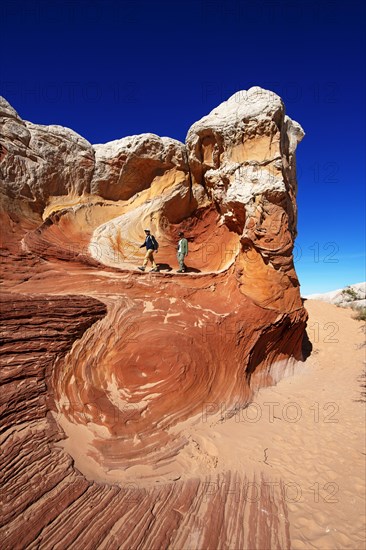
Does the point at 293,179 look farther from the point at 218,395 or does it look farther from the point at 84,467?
the point at 84,467

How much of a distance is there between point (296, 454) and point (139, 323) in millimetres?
3794

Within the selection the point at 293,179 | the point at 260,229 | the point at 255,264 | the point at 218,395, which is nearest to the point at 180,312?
the point at 218,395

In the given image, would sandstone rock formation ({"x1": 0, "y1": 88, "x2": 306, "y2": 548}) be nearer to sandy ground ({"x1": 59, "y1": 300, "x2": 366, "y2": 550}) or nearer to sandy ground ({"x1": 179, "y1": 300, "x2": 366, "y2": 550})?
sandy ground ({"x1": 59, "y1": 300, "x2": 366, "y2": 550})

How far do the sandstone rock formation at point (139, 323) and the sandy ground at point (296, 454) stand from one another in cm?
7

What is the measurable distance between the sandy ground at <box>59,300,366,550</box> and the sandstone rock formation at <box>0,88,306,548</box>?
7cm

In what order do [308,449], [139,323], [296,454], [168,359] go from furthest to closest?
[139,323], [168,359], [308,449], [296,454]

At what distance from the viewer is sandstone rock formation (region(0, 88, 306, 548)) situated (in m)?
3.36

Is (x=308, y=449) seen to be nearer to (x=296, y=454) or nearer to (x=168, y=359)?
(x=296, y=454)

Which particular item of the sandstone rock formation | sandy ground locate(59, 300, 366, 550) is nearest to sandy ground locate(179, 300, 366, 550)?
sandy ground locate(59, 300, 366, 550)

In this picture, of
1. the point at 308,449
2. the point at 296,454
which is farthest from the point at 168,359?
the point at 308,449

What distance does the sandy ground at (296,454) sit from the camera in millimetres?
3719

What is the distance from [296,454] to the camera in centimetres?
500

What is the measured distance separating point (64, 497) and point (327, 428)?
533 centimetres

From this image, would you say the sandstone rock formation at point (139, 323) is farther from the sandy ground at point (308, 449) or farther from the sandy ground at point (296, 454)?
the sandy ground at point (308, 449)
